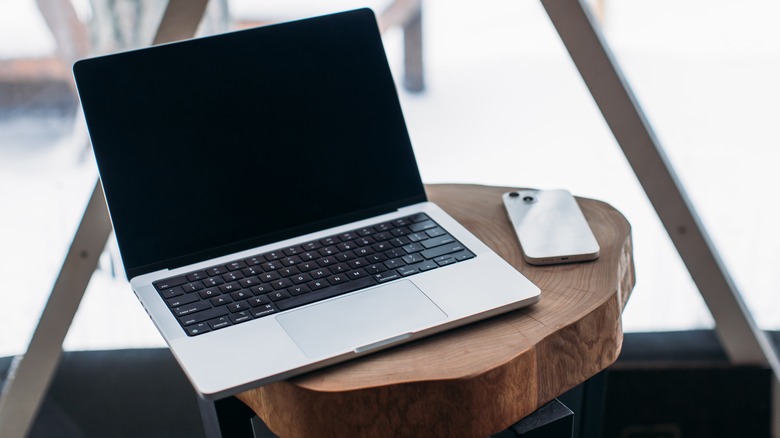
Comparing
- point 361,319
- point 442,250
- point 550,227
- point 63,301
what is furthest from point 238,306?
point 63,301

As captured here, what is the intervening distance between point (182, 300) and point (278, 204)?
17 centimetres

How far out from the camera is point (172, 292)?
0.79 m

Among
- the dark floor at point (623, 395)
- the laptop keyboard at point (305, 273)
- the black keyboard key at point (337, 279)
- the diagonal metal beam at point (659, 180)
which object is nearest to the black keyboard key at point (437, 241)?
the laptop keyboard at point (305, 273)

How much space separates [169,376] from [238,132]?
78 cm

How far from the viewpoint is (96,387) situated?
1496 mm

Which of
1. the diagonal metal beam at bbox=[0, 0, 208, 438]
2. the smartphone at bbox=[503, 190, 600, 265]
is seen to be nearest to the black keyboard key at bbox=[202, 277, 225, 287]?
the smartphone at bbox=[503, 190, 600, 265]

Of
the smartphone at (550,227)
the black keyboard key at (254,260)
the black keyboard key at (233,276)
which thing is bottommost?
the smartphone at (550,227)

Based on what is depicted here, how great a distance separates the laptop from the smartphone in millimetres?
75

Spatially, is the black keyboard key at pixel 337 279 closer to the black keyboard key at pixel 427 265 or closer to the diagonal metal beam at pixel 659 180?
the black keyboard key at pixel 427 265

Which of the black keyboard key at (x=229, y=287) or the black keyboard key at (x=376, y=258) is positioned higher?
the black keyboard key at (x=229, y=287)

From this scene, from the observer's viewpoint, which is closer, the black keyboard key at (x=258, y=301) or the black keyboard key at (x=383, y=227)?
the black keyboard key at (x=258, y=301)

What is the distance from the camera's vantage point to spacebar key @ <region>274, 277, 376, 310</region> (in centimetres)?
77

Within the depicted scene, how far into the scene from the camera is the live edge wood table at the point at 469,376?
691 millimetres

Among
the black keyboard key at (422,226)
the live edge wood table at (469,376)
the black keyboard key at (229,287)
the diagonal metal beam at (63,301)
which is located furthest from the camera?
the diagonal metal beam at (63,301)
